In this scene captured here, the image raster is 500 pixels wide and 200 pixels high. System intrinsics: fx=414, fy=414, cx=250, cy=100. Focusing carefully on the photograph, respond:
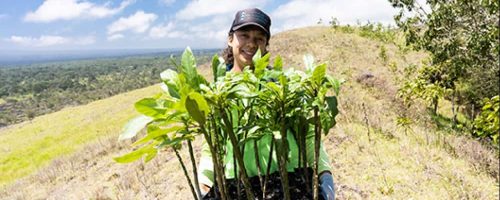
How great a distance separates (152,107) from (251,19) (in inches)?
68.3

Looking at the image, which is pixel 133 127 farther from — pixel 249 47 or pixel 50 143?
pixel 50 143

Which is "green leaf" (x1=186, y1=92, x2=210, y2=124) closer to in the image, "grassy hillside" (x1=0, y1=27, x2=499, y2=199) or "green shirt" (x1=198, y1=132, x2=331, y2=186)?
"green shirt" (x1=198, y1=132, x2=331, y2=186)

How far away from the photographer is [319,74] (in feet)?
3.70

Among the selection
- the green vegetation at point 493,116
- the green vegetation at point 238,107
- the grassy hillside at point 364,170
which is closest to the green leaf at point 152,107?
the green vegetation at point 238,107

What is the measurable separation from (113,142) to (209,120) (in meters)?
13.9

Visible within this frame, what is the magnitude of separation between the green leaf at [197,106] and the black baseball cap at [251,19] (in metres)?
1.82

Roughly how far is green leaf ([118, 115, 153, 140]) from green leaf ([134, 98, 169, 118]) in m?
0.02

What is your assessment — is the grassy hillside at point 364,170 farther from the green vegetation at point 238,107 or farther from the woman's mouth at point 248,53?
the green vegetation at point 238,107

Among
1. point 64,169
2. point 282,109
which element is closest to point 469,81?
point 64,169

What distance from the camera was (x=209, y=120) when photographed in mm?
1142

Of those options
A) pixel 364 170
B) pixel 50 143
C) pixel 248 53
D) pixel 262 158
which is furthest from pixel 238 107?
pixel 50 143

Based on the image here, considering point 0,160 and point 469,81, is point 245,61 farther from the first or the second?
point 0,160

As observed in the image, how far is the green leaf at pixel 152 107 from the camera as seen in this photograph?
40.8 inches

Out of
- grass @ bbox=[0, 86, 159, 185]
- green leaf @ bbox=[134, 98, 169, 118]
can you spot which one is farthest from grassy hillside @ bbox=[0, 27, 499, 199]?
grass @ bbox=[0, 86, 159, 185]
